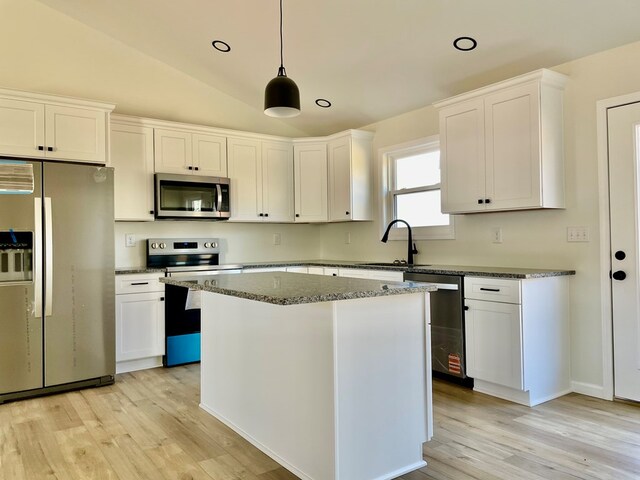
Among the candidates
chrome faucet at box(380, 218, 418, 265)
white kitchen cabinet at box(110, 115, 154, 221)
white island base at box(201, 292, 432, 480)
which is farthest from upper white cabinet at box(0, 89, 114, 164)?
chrome faucet at box(380, 218, 418, 265)

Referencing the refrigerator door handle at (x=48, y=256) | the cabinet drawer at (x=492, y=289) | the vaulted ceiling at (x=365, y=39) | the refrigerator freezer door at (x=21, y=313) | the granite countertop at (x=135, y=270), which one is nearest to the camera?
the vaulted ceiling at (x=365, y=39)

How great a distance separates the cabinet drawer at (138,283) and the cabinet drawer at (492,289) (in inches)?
95.3

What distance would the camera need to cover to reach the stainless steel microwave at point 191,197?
420 cm

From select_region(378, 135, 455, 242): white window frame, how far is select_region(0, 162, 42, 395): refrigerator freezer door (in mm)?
2987

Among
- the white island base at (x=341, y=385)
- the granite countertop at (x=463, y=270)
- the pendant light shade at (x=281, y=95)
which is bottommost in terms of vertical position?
the white island base at (x=341, y=385)

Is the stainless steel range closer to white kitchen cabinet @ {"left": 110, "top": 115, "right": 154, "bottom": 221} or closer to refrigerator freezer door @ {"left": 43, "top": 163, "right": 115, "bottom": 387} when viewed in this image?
white kitchen cabinet @ {"left": 110, "top": 115, "right": 154, "bottom": 221}

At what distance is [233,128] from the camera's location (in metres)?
4.96

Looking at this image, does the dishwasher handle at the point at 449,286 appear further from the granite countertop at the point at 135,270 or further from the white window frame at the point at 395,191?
the granite countertop at the point at 135,270

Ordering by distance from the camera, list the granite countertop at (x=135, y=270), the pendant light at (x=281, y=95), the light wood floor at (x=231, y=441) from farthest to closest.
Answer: the granite countertop at (x=135, y=270)
the pendant light at (x=281, y=95)
the light wood floor at (x=231, y=441)

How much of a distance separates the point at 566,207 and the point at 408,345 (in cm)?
180

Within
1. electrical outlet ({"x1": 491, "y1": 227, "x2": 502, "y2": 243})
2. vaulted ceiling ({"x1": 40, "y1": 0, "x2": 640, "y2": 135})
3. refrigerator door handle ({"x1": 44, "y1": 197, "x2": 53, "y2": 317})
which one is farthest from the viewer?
electrical outlet ({"x1": 491, "y1": 227, "x2": 502, "y2": 243})

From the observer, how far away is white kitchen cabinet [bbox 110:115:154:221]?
4.04 meters

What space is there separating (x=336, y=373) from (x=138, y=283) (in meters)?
2.53

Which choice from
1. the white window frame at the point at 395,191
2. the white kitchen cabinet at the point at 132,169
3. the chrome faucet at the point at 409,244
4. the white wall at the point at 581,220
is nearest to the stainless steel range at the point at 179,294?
the white kitchen cabinet at the point at 132,169
